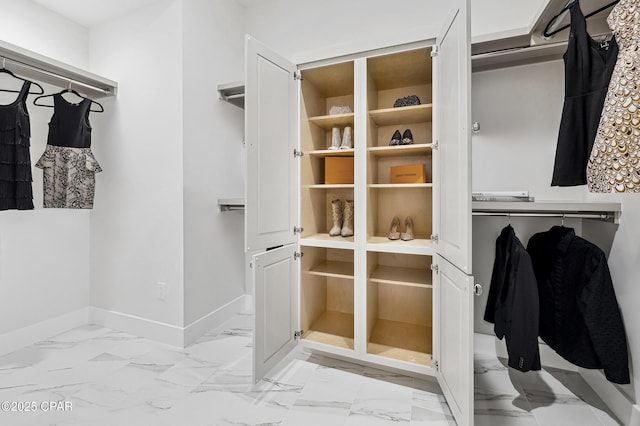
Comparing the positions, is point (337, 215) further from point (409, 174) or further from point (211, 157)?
point (211, 157)

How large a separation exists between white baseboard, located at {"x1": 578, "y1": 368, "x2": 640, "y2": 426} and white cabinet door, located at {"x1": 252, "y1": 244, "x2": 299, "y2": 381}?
1.70 metres

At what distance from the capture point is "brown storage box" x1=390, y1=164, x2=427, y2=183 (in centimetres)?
198

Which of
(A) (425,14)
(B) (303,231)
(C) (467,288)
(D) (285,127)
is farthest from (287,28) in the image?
(C) (467,288)

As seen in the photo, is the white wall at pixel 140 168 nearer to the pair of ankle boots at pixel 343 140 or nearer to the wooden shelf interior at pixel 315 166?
the wooden shelf interior at pixel 315 166

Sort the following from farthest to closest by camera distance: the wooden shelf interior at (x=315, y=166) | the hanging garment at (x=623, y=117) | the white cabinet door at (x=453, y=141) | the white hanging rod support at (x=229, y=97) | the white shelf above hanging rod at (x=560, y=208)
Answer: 1. the white hanging rod support at (x=229, y=97)
2. the wooden shelf interior at (x=315, y=166)
3. the white shelf above hanging rod at (x=560, y=208)
4. the white cabinet door at (x=453, y=141)
5. the hanging garment at (x=623, y=117)

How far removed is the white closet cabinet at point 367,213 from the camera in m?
1.41

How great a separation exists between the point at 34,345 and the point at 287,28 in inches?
127

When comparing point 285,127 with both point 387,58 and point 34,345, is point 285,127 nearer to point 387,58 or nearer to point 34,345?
point 387,58

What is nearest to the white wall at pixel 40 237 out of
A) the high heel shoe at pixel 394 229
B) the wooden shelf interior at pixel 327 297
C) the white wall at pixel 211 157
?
the white wall at pixel 211 157

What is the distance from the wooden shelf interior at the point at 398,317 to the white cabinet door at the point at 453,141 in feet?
1.89

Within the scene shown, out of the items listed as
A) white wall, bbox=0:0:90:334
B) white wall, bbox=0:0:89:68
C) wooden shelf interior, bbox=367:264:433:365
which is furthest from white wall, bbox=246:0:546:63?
white wall, bbox=0:0:90:334

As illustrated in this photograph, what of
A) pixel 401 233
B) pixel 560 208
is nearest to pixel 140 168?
pixel 401 233

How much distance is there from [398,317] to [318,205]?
41.5 inches

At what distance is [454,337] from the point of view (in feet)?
4.69
